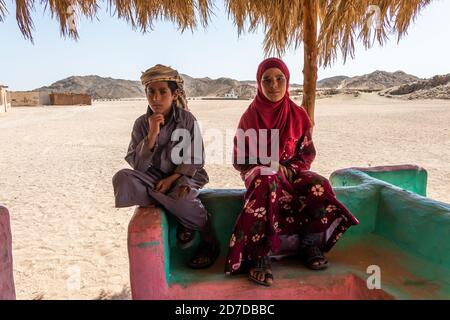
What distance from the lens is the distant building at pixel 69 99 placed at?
40.2 meters

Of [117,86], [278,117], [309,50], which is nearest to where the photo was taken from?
[278,117]

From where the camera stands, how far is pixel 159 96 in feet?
7.80

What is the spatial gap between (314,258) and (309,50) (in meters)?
2.44

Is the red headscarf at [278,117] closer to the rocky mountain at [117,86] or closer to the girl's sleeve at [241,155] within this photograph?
the girl's sleeve at [241,155]

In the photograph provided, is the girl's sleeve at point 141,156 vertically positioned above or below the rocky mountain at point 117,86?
below

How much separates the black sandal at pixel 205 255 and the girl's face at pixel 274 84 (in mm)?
1100

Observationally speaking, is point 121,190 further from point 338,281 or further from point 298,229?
point 338,281

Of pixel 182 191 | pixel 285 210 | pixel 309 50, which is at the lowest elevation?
pixel 285 210

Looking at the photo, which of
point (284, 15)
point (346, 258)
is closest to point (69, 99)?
point (284, 15)

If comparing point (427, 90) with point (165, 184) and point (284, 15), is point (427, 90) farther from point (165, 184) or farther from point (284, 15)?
point (165, 184)

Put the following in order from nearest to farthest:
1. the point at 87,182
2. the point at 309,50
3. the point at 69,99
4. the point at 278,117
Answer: the point at 278,117 < the point at 309,50 < the point at 87,182 < the point at 69,99

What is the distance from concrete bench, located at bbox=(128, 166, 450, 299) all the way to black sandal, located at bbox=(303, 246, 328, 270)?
4 centimetres

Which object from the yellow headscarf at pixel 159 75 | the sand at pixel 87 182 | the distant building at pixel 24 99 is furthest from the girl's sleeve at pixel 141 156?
the distant building at pixel 24 99
